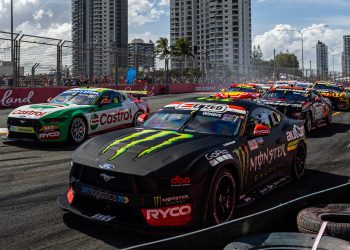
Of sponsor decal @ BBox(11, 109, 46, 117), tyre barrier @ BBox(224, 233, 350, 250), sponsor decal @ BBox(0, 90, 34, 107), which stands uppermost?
sponsor decal @ BBox(0, 90, 34, 107)

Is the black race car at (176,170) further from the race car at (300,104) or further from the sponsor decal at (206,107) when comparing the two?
the race car at (300,104)

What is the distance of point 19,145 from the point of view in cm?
979

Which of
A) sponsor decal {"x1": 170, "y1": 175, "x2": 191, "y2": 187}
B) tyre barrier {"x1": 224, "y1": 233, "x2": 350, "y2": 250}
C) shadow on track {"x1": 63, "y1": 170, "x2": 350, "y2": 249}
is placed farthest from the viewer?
sponsor decal {"x1": 170, "y1": 175, "x2": 191, "y2": 187}

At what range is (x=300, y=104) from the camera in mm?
12891

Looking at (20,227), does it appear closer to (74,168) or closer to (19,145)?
(74,168)

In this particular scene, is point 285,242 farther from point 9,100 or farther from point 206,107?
point 9,100

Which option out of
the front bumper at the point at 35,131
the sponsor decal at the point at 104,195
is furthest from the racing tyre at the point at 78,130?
the sponsor decal at the point at 104,195

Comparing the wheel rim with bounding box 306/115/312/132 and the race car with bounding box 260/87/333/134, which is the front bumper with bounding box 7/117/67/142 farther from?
the wheel rim with bounding box 306/115/312/132

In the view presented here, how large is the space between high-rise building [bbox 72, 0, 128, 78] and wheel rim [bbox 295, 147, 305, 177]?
57.4ft

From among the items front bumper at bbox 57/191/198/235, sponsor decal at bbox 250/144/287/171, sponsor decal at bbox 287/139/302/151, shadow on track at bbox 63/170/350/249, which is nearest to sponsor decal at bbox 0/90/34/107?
shadow on track at bbox 63/170/350/249

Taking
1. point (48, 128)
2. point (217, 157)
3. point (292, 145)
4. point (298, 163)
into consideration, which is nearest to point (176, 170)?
point (217, 157)

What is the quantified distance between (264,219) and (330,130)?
461 inches

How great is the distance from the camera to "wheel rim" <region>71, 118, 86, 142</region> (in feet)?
32.9

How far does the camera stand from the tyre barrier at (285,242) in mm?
2982
